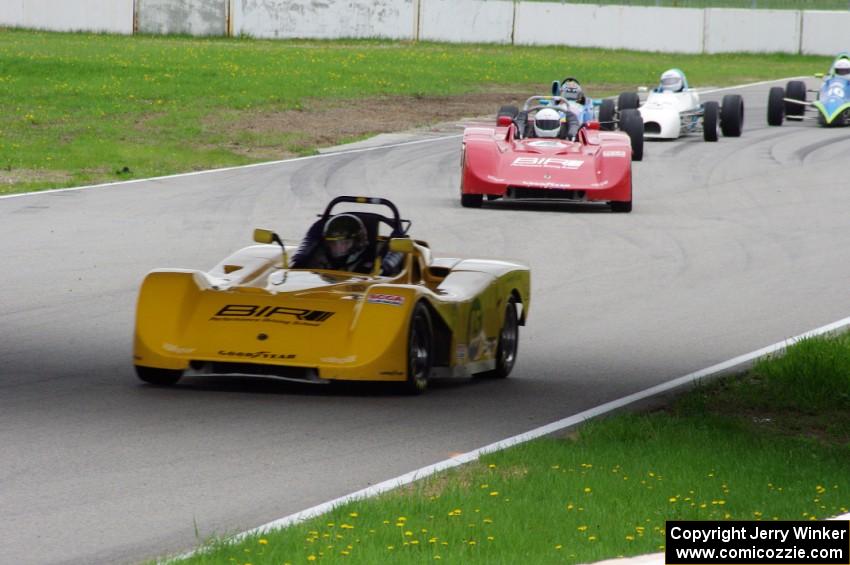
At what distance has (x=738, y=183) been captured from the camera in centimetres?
2469

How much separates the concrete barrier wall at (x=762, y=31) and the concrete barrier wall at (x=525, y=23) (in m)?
0.03

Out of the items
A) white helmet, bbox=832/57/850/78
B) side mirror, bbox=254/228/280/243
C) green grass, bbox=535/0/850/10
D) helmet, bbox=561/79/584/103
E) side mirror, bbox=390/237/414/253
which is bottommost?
side mirror, bbox=254/228/280/243

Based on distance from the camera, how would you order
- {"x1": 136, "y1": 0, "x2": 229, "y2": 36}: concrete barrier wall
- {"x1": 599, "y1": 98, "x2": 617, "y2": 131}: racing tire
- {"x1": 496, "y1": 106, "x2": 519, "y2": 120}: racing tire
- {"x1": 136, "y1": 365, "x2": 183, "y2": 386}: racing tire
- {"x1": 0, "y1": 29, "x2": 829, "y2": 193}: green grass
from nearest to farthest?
{"x1": 136, "y1": 365, "x2": 183, "y2": 386}: racing tire < {"x1": 496, "y1": 106, "x2": 519, "y2": 120}: racing tire < {"x1": 0, "y1": 29, "x2": 829, "y2": 193}: green grass < {"x1": 599, "y1": 98, "x2": 617, "y2": 131}: racing tire < {"x1": 136, "y1": 0, "x2": 229, "y2": 36}: concrete barrier wall

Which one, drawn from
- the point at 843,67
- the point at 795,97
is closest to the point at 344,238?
the point at 843,67

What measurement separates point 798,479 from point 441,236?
35.4 feet

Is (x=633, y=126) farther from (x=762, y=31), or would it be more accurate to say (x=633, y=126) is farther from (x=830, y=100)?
(x=762, y=31)

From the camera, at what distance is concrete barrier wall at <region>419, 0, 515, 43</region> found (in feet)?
178

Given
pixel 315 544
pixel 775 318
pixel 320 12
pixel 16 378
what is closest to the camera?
pixel 315 544

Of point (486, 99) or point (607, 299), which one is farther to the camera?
point (486, 99)

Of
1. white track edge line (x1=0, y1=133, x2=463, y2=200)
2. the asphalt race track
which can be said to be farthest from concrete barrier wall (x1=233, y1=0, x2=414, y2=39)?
the asphalt race track

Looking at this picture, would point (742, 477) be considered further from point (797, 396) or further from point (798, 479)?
point (797, 396)

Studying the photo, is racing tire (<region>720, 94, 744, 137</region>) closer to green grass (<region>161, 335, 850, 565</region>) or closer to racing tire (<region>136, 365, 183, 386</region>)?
green grass (<region>161, 335, 850, 565</region>)

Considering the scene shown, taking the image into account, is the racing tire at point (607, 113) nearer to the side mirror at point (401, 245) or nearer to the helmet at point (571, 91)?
the helmet at point (571, 91)

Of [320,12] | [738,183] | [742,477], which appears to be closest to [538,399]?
[742,477]
